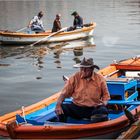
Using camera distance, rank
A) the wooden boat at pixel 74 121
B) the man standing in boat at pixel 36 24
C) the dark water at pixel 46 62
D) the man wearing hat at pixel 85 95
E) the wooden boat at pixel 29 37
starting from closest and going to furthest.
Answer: the wooden boat at pixel 74 121
the man wearing hat at pixel 85 95
the dark water at pixel 46 62
the wooden boat at pixel 29 37
the man standing in boat at pixel 36 24

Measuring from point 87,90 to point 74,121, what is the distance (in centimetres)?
70

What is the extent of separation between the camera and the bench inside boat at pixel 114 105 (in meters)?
8.32

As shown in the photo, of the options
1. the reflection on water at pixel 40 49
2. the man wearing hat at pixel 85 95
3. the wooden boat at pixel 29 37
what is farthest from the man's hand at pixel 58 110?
the wooden boat at pixel 29 37

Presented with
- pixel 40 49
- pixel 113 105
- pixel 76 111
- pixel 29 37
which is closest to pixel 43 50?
pixel 40 49

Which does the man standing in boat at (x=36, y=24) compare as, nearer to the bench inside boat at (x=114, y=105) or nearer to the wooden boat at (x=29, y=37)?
the wooden boat at (x=29, y=37)

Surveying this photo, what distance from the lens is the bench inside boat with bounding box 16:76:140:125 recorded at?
832cm

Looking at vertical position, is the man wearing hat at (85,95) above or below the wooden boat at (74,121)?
above

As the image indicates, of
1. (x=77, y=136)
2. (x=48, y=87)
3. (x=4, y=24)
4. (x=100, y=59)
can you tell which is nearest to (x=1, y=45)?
(x=100, y=59)

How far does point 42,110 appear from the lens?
9117mm

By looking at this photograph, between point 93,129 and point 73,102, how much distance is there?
87 cm

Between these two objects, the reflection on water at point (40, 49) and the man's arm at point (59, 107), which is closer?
the man's arm at point (59, 107)

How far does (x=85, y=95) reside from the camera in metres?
8.14

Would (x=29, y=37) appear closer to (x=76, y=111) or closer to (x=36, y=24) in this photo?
(x=36, y=24)

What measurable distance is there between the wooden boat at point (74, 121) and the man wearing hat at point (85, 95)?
22 cm
